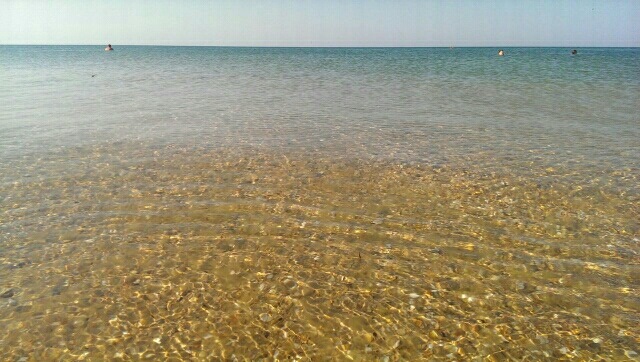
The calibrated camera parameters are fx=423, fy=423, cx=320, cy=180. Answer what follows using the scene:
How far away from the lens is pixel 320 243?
317 inches

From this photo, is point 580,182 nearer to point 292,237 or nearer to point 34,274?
point 292,237

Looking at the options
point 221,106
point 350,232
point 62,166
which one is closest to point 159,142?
point 62,166

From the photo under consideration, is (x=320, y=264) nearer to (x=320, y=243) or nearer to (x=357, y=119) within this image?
(x=320, y=243)

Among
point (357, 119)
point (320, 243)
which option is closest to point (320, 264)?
point (320, 243)

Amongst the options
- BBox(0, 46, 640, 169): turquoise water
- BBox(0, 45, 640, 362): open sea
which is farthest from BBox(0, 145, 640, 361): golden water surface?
BBox(0, 46, 640, 169): turquoise water

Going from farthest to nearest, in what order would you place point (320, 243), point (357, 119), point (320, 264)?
point (357, 119) < point (320, 243) < point (320, 264)

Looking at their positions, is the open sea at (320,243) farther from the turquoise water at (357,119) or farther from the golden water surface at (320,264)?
the turquoise water at (357,119)

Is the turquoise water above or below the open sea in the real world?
above

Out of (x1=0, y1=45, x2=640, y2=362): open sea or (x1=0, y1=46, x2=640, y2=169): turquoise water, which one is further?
(x1=0, y1=46, x2=640, y2=169): turquoise water

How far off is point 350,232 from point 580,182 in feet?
21.9

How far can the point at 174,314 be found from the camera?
20.0 ft

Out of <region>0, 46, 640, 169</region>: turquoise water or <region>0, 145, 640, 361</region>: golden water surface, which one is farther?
<region>0, 46, 640, 169</region>: turquoise water

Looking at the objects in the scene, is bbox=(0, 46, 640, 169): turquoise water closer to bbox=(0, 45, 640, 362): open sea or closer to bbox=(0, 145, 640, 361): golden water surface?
bbox=(0, 45, 640, 362): open sea

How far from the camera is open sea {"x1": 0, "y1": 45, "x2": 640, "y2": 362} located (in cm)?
566
